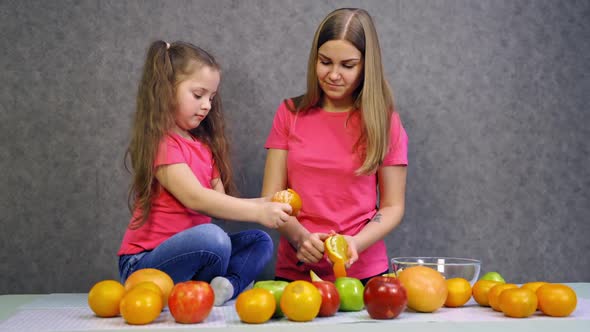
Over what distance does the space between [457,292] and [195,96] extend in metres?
0.81

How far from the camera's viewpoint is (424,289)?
4.50 feet

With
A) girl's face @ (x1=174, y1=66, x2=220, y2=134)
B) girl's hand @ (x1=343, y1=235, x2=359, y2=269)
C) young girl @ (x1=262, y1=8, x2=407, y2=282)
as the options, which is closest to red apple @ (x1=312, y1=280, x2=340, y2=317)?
girl's hand @ (x1=343, y1=235, x2=359, y2=269)

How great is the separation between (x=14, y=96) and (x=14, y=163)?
0.19 meters

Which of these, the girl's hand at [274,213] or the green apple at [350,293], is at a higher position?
the girl's hand at [274,213]

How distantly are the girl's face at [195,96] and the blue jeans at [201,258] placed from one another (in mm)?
301

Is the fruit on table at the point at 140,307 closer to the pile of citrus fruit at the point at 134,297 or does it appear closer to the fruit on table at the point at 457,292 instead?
the pile of citrus fruit at the point at 134,297

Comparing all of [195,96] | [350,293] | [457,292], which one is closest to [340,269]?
[350,293]

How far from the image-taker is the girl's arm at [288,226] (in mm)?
1640

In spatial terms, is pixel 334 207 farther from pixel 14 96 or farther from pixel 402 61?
pixel 14 96

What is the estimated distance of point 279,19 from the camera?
2014mm

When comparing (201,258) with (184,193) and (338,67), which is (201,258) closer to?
(184,193)

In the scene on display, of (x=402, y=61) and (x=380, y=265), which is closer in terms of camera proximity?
(x=380, y=265)

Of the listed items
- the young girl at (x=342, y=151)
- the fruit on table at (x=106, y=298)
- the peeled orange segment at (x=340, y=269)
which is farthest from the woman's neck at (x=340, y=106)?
the fruit on table at (x=106, y=298)

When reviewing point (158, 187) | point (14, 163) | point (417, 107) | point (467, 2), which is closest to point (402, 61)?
point (417, 107)
